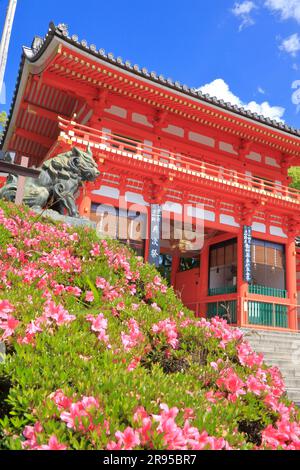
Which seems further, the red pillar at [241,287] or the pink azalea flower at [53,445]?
the red pillar at [241,287]

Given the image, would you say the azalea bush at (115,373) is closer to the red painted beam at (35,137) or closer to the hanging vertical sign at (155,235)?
the hanging vertical sign at (155,235)

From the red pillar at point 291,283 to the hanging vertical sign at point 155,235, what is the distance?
19.4 feet

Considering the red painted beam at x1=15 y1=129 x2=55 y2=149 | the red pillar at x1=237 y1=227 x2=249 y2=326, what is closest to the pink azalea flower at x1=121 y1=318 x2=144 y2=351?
the red pillar at x1=237 y1=227 x2=249 y2=326

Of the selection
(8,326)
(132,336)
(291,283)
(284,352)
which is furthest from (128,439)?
(291,283)

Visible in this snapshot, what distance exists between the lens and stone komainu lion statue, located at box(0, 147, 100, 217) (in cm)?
712

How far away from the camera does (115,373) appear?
7.45 feet

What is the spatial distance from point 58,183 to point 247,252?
29.0ft

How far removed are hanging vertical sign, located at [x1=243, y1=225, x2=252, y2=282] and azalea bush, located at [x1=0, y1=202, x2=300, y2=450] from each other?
9620 mm

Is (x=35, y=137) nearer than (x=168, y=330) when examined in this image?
No

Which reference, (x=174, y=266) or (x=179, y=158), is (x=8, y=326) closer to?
(x=179, y=158)

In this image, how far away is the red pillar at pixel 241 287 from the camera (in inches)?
525

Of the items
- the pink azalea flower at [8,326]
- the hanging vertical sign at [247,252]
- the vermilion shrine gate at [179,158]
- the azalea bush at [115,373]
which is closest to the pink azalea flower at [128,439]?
the azalea bush at [115,373]

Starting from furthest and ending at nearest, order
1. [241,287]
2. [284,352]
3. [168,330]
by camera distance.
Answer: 1. [241,287]
2. [284,352]
3. [168,330]
